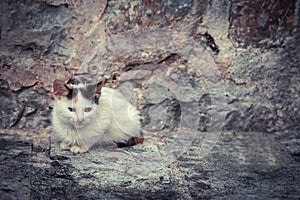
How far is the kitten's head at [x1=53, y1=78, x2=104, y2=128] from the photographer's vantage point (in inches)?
80.0

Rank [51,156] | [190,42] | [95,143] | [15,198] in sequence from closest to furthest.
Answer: [15,198] → [51,156] → [95,143] → [190,42]

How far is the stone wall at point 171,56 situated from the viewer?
224cm

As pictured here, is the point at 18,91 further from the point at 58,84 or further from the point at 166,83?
the point at 166,83

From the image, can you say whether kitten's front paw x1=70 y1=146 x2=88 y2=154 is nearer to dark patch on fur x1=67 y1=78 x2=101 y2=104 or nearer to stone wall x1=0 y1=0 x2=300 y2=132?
dark patch on fur x1=67 y1=78 x2=101 y2=104

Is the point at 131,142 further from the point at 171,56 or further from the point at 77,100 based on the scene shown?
the point at 171,56

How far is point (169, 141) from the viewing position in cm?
224

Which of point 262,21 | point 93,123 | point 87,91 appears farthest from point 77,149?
point 262,21

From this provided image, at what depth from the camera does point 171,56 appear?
2.32 metres

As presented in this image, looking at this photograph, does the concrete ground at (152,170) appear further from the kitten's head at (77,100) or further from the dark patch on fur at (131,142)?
the kitten's head at (77,100)

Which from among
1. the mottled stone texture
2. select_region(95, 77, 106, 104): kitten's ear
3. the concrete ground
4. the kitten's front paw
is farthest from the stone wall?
the kitten's front paw

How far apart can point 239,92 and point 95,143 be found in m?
0.87

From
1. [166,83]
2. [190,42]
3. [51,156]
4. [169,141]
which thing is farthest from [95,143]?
[190,42]

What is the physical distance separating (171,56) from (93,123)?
598 millimetres

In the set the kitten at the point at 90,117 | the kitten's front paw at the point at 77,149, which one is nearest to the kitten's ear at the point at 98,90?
the kitten at the point at 90,117
